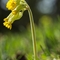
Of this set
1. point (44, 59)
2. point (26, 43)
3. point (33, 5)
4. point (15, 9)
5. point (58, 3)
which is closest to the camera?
point (15, 9)

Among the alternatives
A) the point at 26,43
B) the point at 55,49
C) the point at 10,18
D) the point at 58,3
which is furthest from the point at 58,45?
the point at 58,3

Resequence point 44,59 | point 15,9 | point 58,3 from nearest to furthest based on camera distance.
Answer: point 15,9, point 44,59, point 58,3

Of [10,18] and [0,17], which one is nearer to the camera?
[10,18]

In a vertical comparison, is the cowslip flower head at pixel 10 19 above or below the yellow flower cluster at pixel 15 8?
below

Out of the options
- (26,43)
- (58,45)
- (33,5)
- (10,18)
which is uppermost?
(10,18)

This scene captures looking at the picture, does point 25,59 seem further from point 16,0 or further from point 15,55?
point 16,0

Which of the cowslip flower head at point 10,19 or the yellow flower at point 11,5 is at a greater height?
the yellow flower at point 11,5

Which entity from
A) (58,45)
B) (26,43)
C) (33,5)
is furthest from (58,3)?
(58,45)

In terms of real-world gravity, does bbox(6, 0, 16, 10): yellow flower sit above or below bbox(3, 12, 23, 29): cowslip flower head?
above

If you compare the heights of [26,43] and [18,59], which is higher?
[18,59]

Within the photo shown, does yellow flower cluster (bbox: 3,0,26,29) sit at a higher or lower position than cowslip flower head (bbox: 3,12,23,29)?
higher
